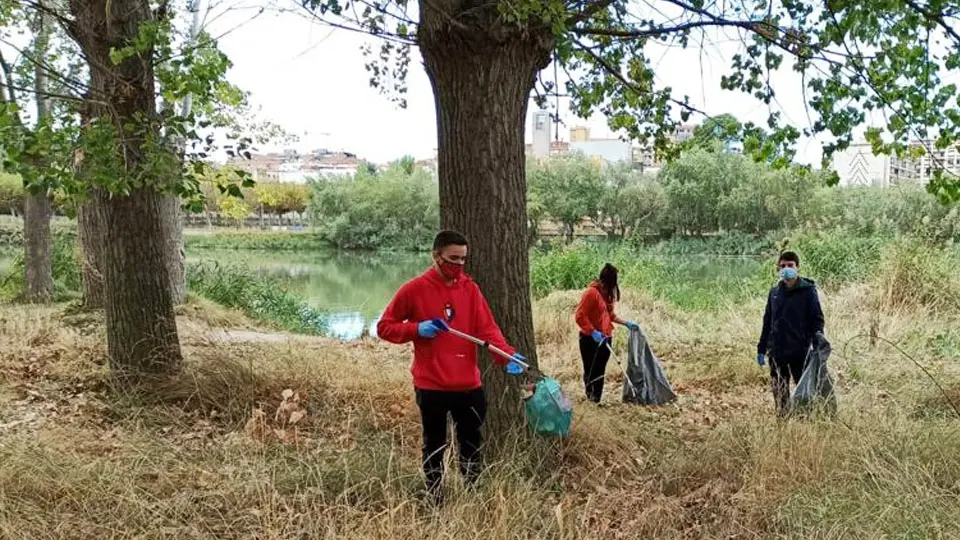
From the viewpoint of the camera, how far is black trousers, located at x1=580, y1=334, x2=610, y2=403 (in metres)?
6.17

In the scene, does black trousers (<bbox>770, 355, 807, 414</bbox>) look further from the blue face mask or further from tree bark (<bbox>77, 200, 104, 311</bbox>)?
tree bark (<bbox>77, 200, 104, 311</bbox>)

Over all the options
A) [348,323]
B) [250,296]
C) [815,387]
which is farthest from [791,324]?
[348,323]

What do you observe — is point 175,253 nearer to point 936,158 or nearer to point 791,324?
point 791,324

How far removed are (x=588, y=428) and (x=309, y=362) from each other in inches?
91.8

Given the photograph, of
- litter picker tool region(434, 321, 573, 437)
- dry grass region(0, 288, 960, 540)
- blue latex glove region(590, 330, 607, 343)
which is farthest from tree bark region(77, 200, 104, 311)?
litter picker tool region(434, 321, 573, 437)

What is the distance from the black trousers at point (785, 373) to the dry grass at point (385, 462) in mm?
244

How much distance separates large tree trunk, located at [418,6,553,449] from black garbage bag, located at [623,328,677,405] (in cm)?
225

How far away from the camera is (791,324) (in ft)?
17.1

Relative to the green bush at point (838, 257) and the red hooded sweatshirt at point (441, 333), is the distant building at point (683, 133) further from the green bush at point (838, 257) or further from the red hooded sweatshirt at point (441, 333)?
the green bush at point (838, 257)

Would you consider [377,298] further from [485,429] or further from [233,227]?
[233,227]

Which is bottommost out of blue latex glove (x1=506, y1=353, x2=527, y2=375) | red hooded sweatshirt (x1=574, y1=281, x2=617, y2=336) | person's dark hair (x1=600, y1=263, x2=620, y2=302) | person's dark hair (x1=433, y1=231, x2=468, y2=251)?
red hooded sweatshirt (x1=574, y1=281, x2=617, y2=336)

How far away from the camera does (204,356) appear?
224 inches

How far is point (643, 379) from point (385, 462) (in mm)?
3153

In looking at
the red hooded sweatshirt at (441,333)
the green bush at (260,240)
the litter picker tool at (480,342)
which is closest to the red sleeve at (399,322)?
the red hooded sweatshirt at (441,333)
